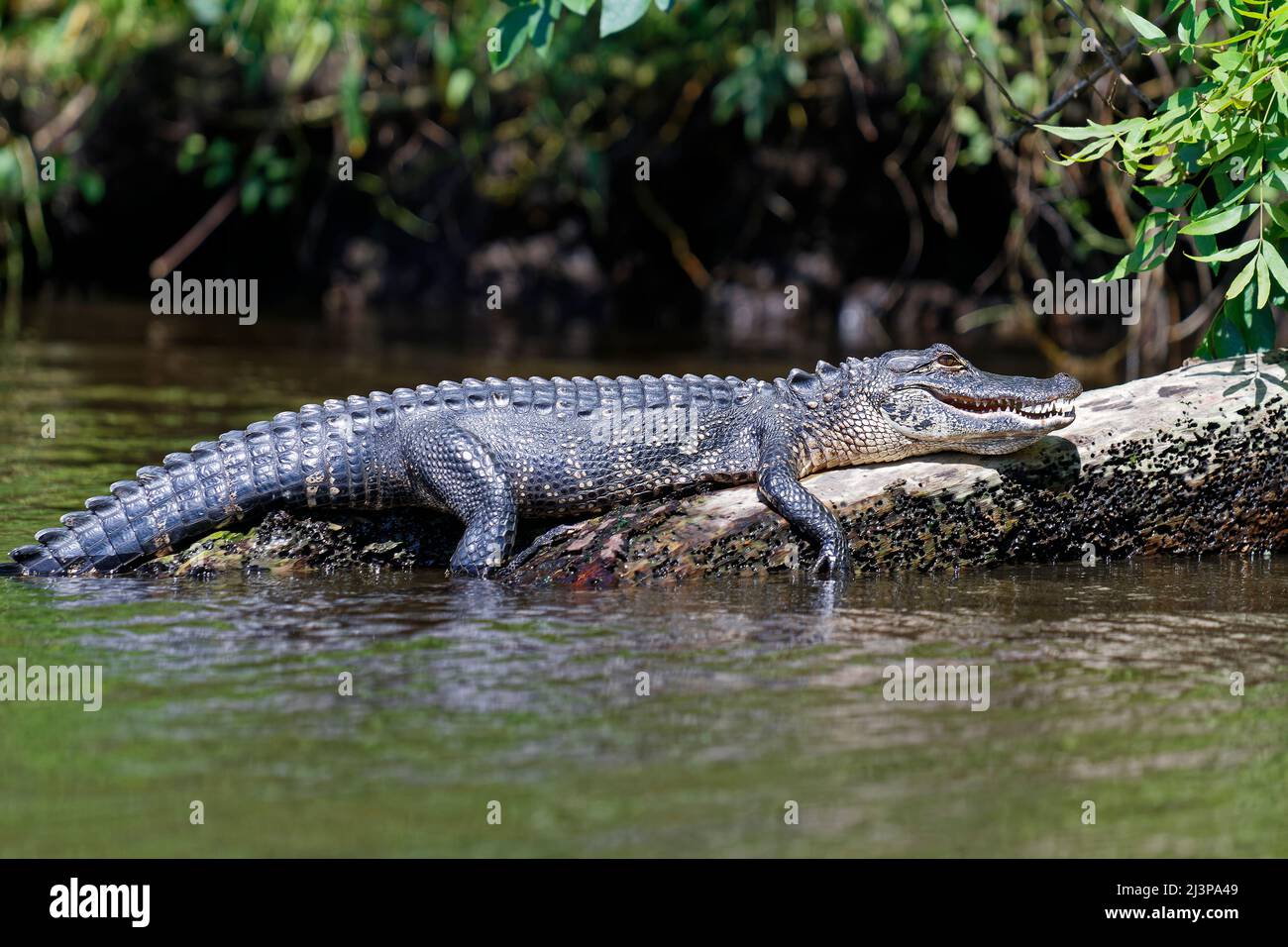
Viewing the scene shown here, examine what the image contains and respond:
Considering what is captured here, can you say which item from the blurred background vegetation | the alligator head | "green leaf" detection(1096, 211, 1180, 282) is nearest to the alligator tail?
the alligator head

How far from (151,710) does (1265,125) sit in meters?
4.06

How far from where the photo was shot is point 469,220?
16.3 metres

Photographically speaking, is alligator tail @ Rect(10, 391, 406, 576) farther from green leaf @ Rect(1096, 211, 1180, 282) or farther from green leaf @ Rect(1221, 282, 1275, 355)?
green leaf @ Rect(1221, 282, 1275, 355)

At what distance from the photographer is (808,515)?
5.53m

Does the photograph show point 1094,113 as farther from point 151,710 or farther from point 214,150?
point 151,710

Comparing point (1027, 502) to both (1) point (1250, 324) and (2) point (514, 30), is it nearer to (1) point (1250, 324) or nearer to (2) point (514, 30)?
(1) point (1250, 324)

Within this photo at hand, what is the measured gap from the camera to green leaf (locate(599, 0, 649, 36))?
5.10 m

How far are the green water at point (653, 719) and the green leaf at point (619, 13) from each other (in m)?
1.92

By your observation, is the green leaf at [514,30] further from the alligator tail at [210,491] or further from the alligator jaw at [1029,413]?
the alligator jaw at [1029,413]

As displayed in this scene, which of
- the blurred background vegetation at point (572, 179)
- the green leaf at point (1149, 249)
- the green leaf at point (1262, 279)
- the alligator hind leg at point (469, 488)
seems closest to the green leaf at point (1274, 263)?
the green leaf at point (1262, 279)

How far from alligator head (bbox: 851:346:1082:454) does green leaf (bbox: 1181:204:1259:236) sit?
29.0 inches

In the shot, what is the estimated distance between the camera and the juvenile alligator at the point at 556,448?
18.5 feet
